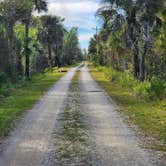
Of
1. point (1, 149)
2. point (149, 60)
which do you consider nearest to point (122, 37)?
point (149, 60)

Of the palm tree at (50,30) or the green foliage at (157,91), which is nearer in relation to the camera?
the green foliage at (157,91)

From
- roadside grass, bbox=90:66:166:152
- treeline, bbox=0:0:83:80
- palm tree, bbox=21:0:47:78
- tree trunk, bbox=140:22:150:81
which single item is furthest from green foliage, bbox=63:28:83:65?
roadside grass, bbox=90:66:166:152

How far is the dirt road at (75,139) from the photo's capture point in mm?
9972

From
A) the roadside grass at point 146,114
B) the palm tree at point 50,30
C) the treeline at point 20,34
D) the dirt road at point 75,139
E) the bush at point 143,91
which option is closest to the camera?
the dirt road at point 75,139

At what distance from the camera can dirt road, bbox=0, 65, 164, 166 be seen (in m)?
9.97

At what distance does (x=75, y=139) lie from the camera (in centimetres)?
1231

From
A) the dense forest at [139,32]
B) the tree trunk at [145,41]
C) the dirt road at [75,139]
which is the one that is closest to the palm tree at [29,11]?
the dense forest at [139,32]

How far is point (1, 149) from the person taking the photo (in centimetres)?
1115

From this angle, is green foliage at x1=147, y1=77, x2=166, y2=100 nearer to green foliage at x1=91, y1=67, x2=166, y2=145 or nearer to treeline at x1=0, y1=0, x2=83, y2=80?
green foliage at x1=91, y1=67, x2=166, y2=145

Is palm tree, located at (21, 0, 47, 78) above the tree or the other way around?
above

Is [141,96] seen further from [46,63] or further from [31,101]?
[46,63]

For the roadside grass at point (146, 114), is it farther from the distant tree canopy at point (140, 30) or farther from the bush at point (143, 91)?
the distant tree canopy at point (140, 30)

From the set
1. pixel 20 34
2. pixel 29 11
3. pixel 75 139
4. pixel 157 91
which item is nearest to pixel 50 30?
pixel 20 34

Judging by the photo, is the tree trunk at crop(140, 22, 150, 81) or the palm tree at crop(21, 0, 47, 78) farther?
the palm tree at crop(21, 0, 47, 78)
